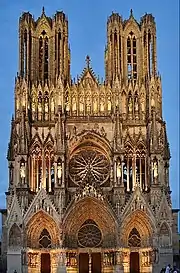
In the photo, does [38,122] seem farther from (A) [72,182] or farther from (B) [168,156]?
(B) [168,156]

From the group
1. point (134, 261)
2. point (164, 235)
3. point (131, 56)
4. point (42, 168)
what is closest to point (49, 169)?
point (42, 168)

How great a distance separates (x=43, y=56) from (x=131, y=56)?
619 centimetres

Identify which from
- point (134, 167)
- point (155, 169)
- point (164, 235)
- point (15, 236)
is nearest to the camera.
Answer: point (15, 236)

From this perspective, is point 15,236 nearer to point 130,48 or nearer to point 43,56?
point 43,56

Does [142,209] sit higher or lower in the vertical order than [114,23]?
lower

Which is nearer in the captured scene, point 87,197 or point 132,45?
point 87,197

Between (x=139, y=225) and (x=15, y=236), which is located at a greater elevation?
(x=139, y=225)

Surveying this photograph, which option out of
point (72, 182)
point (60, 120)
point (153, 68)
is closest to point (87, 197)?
point (72, 182)

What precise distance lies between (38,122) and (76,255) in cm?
919

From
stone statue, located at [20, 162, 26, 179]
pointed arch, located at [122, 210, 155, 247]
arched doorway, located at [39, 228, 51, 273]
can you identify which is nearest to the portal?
arched doorway, located at [39, 228, 51, 273]

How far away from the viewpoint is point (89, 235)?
40.1m

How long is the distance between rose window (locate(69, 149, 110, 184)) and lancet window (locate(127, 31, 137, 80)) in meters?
6.12

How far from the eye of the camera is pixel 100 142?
41.3 m

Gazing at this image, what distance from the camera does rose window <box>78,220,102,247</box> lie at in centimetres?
3988
